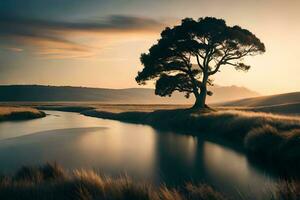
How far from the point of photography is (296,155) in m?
19.7

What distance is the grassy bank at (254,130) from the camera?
20781 mm

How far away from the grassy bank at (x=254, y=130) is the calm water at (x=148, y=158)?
129cm

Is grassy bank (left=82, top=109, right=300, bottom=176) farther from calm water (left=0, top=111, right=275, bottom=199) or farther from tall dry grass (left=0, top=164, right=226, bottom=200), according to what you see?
tall dry grass (left=0, top=164, right=226, bottom=200)

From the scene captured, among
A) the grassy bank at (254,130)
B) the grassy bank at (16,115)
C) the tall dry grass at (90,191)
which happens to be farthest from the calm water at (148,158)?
the grassy bank at (16,115)

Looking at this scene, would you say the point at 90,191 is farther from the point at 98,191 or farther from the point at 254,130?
Answer: the point at 254,130

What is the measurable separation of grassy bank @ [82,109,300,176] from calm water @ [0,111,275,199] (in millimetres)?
1289

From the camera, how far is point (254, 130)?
27047 mm

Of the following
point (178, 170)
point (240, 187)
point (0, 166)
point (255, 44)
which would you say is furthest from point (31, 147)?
point (255, 44)

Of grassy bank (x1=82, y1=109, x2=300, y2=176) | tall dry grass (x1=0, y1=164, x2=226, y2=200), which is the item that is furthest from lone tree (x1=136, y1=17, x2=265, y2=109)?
tall dry grass (x1=0, y1=164, x2=226, y2=200)

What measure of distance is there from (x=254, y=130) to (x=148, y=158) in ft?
25.9

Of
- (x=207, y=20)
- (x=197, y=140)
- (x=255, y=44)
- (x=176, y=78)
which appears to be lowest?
(x=197, y=140)

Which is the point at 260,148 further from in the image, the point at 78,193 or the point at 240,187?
the point at 78,193

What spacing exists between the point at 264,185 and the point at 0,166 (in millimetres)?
13373

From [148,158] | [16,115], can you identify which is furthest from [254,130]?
[16,115]
